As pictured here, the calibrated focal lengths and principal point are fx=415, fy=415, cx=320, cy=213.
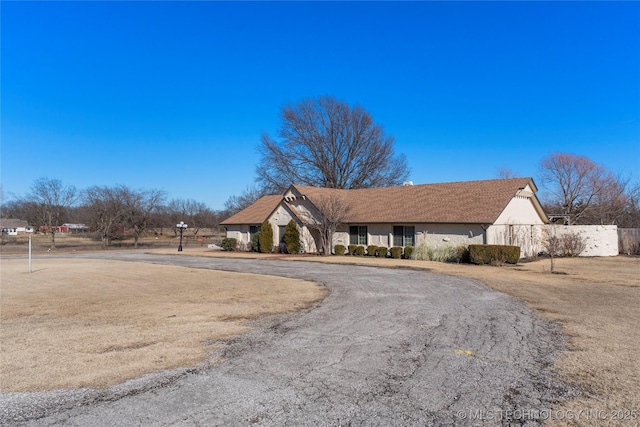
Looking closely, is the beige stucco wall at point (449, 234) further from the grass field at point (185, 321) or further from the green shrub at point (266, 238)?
the green shrub at point (266, 238)

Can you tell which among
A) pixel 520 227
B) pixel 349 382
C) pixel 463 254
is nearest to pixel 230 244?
pixel 463 254

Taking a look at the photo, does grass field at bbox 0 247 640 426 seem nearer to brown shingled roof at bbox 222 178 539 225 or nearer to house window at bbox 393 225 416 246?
brown shingled roof at bbox 222 178 539 225

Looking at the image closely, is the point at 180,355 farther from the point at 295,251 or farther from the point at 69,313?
the point at 295,251

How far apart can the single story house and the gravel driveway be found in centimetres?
1564

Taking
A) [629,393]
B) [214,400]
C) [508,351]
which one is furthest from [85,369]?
[629,393]

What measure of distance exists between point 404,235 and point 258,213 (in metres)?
14.1

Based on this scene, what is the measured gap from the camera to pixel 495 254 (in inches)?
Answer: 797

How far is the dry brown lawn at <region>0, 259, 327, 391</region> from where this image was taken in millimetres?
5340

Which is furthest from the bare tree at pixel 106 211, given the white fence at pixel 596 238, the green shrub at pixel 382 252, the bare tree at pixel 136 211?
the white fence at pixel 596 238

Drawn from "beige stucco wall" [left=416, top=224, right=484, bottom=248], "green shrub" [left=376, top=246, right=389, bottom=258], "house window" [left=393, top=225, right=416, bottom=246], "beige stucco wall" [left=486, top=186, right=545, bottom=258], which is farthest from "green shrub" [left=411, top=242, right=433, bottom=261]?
"beige stucco wall" [left=486, top=186, right=545, bottom=258]

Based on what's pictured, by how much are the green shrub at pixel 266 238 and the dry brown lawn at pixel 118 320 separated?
1556 centimetres

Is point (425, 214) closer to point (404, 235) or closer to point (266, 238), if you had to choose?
point (404, 235)

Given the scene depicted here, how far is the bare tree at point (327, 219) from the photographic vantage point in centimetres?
2781

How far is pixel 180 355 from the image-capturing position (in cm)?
589
